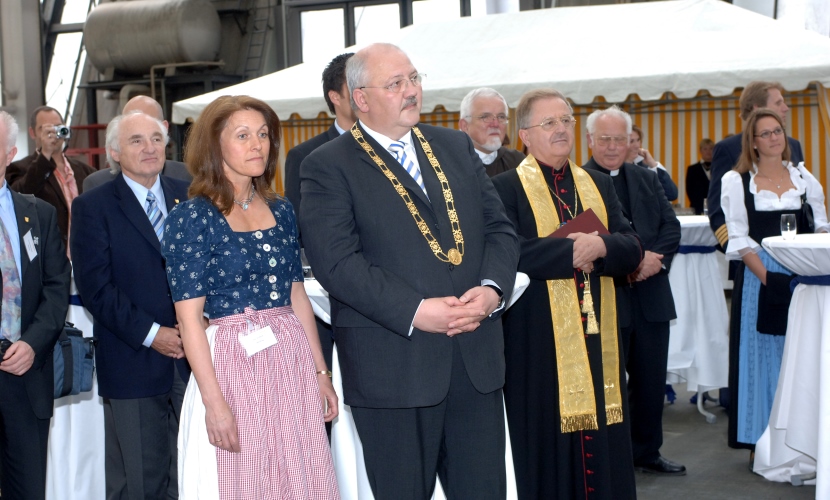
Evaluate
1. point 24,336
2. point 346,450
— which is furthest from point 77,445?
point 346,450

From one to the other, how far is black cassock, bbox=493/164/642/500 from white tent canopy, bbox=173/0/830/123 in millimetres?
4768

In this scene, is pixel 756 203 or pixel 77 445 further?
pixel 756 203

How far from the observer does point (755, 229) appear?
455 centimetres

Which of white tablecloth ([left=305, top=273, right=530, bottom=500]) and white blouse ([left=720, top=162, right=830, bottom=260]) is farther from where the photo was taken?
white blouse ([left=720, top=162, right=830, bottom=260])

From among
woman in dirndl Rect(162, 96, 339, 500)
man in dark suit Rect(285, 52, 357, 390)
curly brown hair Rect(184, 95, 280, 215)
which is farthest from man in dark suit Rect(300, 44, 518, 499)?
man in dark suit Rect(285, 52, 357, 390)

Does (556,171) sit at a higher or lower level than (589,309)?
higher

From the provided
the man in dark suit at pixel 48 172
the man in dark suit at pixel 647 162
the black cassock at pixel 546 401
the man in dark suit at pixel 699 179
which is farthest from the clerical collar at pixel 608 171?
the man in dark suit at pixel 699 179

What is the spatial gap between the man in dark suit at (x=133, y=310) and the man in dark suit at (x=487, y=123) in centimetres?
163

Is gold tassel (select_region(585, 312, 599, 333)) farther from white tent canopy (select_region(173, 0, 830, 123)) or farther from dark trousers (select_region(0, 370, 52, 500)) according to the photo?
white tent canopy (select_region(173, 0, 830, 123))

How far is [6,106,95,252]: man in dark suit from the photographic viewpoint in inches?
205

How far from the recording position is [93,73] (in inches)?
730

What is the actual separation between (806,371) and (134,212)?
2.88 metres

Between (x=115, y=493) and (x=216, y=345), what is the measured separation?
1528 millimetres

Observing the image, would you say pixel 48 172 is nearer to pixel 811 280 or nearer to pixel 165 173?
pixel 165 173
